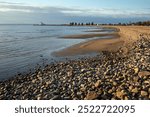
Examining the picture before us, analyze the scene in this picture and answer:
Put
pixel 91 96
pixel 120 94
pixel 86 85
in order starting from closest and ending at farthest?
pixel 120 94 < pixel 91 96 < pixel 86 85

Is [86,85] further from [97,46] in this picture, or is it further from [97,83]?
[97,46]

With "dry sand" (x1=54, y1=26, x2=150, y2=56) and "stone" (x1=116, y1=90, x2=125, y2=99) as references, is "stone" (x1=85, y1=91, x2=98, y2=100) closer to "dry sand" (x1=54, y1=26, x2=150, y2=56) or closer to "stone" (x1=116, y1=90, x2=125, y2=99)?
"stone" (x1=116, y1=90, x2=125, y2=99)

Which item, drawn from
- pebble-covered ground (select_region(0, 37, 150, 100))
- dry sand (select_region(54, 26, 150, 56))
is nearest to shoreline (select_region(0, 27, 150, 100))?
pebble-covered ground (select_region(0, 37, 150, 100))

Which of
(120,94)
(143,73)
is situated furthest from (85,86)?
(143,73)

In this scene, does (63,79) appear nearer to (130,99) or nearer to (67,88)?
(67,88)

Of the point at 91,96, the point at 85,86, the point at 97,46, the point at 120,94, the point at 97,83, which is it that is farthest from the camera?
the point at 97,46

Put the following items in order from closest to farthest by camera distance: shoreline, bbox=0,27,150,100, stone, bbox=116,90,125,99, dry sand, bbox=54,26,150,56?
1. stone, bbox=116,90,125,99
2. shoreline, bbox=0,27,150,100
3. dry sand, bbox=54,26,150,56

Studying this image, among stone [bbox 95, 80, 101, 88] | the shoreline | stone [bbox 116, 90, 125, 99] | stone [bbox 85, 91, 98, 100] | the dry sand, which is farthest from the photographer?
the dry sand

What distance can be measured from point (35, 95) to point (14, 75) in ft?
15.5

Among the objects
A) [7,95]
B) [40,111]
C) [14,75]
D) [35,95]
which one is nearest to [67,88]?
[35,95]

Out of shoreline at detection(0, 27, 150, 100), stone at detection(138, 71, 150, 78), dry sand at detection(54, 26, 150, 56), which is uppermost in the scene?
stone at detection(138, 71, 150, 78)

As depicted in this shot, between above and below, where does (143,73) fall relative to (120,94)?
above

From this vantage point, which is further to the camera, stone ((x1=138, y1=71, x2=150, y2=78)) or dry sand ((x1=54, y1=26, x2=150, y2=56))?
dry sand ((x1=54, y1=26, x2=150, y2=56))

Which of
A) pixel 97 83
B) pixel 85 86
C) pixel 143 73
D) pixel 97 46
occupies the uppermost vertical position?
pixel 143 73
